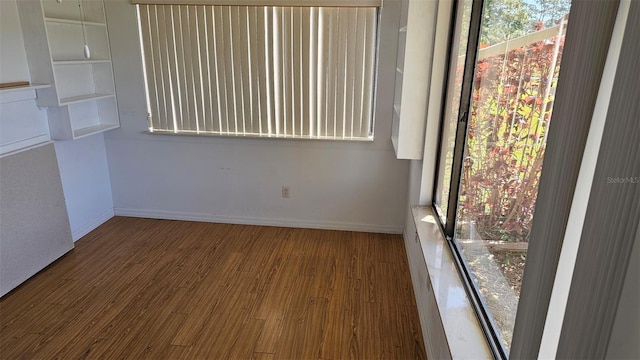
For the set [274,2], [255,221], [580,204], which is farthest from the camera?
[255,221]

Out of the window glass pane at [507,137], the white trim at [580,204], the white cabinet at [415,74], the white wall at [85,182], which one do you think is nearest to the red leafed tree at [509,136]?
the window glass pane at [507,137]

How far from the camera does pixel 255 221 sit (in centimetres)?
392

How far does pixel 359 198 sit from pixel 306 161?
596mm

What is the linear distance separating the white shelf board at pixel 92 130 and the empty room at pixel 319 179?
5 cm

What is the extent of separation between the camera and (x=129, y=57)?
3.60m

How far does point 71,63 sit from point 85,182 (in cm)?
107

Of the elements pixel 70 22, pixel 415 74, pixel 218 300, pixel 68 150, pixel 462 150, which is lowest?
pixel 218 300

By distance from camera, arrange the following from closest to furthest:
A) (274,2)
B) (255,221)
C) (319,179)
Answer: (274,2)
(319,179)
(255,221)

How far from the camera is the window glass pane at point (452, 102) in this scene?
2.23 metres

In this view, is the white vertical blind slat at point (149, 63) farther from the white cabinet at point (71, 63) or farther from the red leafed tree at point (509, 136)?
the red leafed tree at point (509, 136)

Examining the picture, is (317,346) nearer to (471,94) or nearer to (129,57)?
(471,94)

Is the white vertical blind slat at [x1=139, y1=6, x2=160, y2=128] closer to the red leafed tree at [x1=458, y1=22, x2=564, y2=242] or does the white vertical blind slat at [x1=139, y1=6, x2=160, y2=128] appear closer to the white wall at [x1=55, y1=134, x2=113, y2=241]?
the white wall at [x1=55, y1=134, x2=113, y2=241]

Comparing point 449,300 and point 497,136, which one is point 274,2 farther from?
point 449,300

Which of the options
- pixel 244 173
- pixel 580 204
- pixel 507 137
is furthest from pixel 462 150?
pixel 244 173
